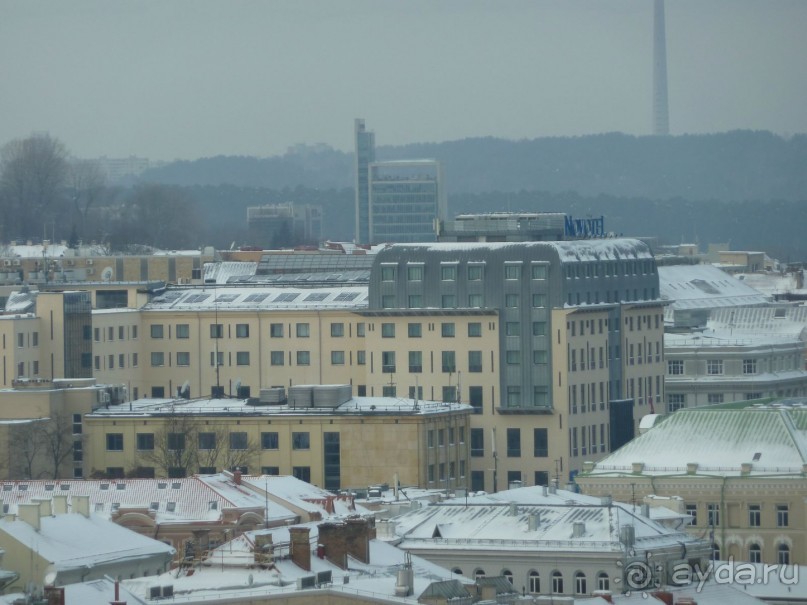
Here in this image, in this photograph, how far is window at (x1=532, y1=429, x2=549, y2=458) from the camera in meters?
142

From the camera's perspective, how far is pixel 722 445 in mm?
118375

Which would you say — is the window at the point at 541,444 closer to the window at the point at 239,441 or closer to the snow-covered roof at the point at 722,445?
the window at the point at 239,441

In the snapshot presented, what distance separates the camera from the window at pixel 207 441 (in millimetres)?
133025

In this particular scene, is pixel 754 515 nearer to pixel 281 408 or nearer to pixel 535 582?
pixel 535 582

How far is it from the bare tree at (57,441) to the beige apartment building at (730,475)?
2255 cm

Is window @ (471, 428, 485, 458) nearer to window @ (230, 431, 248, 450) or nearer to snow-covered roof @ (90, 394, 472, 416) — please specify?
snow-covered roof @ (90, 394, 472, 416)

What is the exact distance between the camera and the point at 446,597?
78.3m

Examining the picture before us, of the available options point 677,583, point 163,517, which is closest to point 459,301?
point 163,517

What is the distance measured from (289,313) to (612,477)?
37.0m

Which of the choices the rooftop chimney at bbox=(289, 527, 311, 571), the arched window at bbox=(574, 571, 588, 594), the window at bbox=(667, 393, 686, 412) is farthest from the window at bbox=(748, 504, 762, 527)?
the window at bbox=(667, 393, 686, 412)

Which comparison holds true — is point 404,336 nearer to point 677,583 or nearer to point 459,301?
point 459,301

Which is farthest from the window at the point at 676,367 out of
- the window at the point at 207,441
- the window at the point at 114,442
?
the window at the point at 114,442

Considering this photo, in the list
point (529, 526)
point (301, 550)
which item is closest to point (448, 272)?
point (529, 526)

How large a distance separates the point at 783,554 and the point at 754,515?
214 cm
